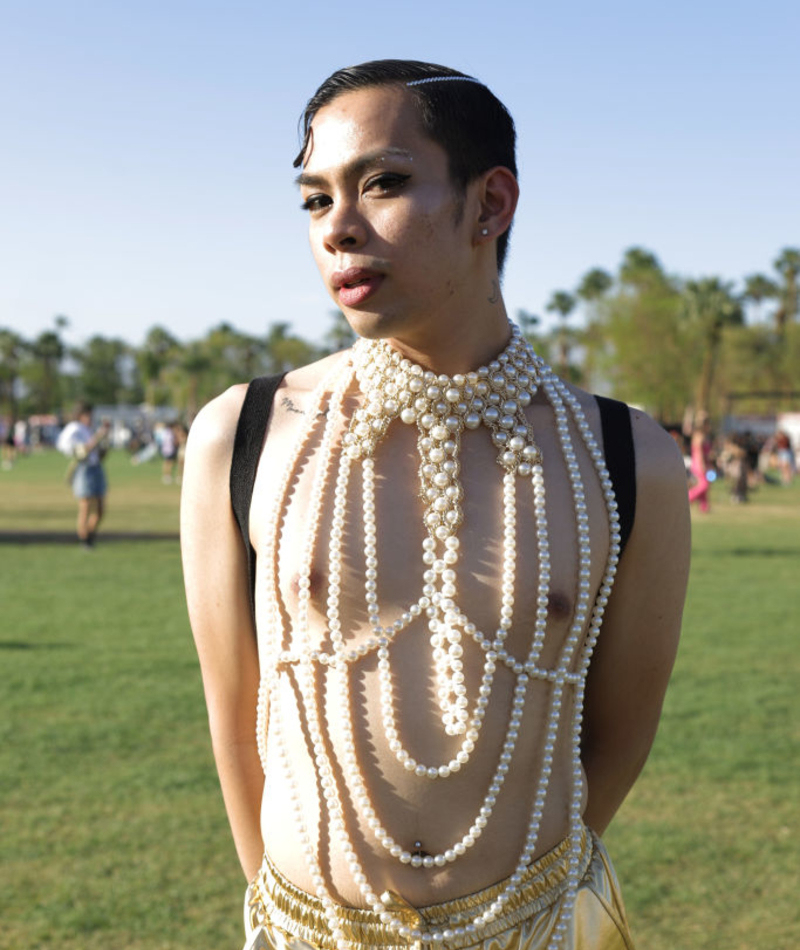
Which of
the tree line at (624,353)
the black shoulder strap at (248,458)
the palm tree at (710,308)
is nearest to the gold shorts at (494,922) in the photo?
the black shoulder strap at (248,458)

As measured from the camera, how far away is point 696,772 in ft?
20.7

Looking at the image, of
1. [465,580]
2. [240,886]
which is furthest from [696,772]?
[465,580]

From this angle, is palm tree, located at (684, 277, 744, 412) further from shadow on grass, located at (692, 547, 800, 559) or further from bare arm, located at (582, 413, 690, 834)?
bare arm, located at (582, 413, 690, 834)

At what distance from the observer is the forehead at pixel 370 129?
1867 mm

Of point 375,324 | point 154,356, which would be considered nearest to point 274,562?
point 375,324

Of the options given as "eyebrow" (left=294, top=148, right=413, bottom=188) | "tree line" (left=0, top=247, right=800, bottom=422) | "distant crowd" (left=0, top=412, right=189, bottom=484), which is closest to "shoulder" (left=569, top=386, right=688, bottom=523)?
"eyebrow" (left=294, top=148, right=413, bottom=188)

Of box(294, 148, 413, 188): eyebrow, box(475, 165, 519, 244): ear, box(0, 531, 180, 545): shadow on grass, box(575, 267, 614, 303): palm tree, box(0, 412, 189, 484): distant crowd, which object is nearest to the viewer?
box(294, 148, 413, 188): eyebrow

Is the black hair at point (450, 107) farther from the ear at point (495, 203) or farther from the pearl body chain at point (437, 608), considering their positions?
the pearl body chain at point (437, 608)

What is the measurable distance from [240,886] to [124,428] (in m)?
69.4

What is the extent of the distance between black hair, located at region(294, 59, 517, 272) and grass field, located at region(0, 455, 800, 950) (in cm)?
360

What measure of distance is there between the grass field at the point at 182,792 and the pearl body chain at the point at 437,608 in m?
2.82

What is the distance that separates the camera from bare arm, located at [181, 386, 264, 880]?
2092 millimetres

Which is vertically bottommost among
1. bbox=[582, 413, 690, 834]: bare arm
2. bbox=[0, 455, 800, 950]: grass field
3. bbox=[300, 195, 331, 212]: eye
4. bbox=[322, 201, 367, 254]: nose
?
bbox=[0, 455, 800, 950]: grass field

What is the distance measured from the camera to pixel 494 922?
191cm
